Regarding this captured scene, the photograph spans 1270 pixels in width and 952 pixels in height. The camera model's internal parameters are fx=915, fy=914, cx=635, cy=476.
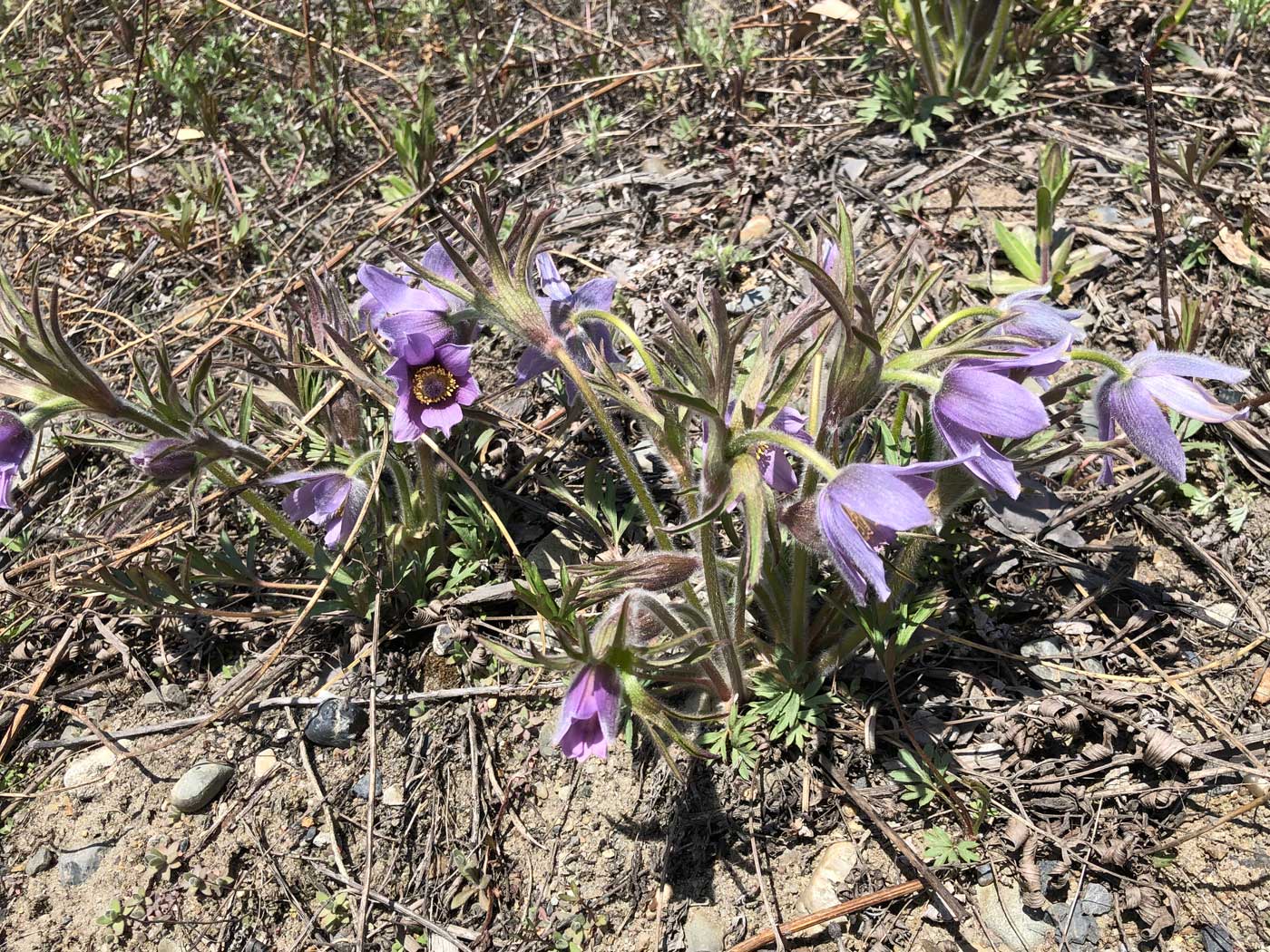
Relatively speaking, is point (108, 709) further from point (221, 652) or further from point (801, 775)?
point (801, 775)

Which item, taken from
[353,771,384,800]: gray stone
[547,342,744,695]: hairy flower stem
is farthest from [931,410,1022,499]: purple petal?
[353,771,384,800]: gray stone

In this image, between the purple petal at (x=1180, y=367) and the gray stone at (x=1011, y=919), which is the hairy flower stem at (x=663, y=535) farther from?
the purple petal at (x=1180, y=367)

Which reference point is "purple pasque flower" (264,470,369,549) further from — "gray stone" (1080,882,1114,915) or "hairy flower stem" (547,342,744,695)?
"gray stone" (1080,882,1114,915)

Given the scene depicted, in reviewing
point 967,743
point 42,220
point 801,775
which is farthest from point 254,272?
point 967,743

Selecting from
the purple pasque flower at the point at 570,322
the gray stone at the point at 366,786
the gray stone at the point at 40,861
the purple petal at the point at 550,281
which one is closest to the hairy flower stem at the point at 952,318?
the purple pasque flower at the point at 570,322

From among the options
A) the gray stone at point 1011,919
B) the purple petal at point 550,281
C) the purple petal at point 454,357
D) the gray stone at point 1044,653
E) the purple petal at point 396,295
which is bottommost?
the gray stone at point 1011,919

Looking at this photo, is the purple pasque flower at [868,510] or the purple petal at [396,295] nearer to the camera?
the purple pasque flower at [868,510]

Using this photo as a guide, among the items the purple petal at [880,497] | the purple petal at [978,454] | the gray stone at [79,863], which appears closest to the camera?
the purple petal at [880,497]
